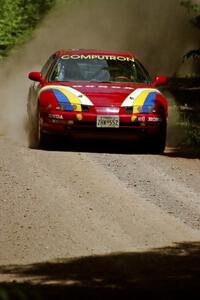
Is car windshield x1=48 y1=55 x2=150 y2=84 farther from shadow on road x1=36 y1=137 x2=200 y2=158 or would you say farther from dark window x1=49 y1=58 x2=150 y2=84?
shadow on road x1=36 y1=137 x2=200 y2=158

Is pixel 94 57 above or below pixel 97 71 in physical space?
above

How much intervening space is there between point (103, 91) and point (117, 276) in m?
7.76

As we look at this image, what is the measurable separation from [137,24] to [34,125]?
67.6 ft

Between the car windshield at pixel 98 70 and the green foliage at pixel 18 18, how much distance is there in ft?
56.1

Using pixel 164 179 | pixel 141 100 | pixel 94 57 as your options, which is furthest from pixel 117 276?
pixel 94 57

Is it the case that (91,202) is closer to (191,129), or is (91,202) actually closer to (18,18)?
(191,129)

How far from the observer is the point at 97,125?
1498cm

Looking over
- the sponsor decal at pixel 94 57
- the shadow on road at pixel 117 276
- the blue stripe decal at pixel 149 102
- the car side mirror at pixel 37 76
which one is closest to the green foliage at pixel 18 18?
the sponsor decal at pixel 94 57

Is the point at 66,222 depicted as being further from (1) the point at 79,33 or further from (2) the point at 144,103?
(1) the point at 79,33

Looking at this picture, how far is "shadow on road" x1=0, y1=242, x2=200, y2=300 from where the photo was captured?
23.4ft

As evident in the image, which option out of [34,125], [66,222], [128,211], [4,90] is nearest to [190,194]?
[128,211]

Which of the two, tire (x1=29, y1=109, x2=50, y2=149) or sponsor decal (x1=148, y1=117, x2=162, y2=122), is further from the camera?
tire (x1=29, y1=109, x2=50, y2=149)

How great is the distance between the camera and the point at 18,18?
3500cm

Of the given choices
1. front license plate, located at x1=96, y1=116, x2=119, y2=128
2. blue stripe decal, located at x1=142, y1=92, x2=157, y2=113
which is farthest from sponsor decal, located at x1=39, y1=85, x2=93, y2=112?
blue stripe decal, located at x1=142, y1=92, x2=157, y2=113
